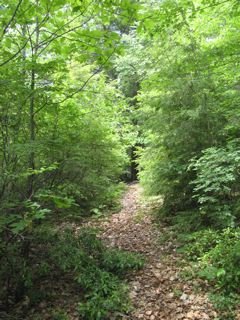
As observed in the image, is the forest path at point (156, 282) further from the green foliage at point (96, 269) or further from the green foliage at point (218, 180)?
the green foliage at point (218, 180)

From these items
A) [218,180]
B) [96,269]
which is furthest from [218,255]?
[96,269]

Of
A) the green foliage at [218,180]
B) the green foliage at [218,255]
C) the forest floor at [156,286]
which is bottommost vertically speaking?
Result: the forest floor at [156,286]

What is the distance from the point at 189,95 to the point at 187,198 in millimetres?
2277

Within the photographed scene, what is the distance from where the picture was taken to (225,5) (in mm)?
5707

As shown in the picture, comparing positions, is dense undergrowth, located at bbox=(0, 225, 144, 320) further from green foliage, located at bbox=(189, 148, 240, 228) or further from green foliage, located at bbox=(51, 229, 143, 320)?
green foliage, located at bbox=(189, 148, 240, 228)

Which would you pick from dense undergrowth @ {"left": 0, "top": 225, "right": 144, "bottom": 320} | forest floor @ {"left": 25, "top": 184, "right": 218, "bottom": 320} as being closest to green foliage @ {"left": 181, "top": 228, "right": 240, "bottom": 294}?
forest floor @ {"left": 25, "top": 184, "right": 218, "bottom": 320}

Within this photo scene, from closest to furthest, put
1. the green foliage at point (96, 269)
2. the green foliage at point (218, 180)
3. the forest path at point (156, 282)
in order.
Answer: the forest path at point (156, 282) → the green foliage at point (96, 269) → the green foliage at point (218, 180)

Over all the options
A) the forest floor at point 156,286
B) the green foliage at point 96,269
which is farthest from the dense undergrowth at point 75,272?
the forest floor at point 156,286

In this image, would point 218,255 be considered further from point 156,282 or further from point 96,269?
point 96,269

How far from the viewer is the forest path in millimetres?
4043

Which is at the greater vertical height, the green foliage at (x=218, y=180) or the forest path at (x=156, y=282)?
the green foliage at (x=218, y=180)

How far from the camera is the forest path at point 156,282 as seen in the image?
4.04 meters

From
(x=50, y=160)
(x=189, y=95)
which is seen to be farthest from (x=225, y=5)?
(x=50, y=160)

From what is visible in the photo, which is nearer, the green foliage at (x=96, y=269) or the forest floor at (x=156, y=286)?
the forest floor at (x=156, y=286)
